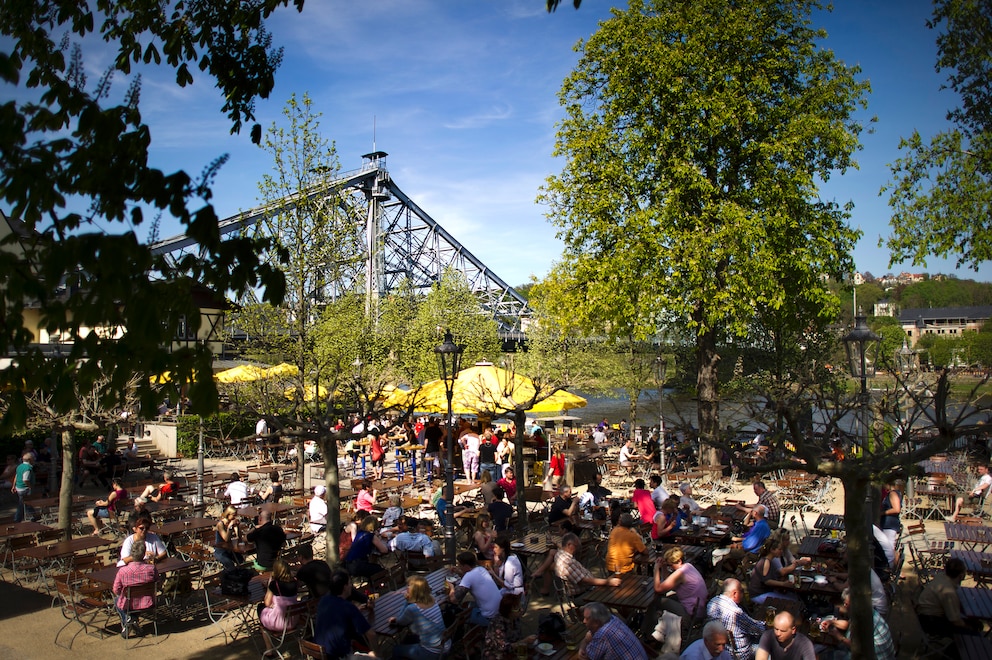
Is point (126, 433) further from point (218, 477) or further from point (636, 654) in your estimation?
point (636, 654)

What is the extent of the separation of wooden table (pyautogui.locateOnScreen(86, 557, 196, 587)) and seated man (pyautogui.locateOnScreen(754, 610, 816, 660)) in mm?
5592

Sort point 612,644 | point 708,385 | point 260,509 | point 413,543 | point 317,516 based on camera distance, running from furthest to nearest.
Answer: point 708,385, point 260,509, point 317,516, point 413,543, point 612,644

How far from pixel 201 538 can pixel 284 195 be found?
17.9 ft

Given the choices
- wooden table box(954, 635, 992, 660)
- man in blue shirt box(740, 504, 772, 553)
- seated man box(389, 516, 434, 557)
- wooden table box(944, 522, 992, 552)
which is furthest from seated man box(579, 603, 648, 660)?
wooden table box(944, 522, 992, 552)

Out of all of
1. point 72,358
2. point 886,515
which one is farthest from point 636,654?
point 886,515

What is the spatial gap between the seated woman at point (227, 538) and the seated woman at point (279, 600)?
63.8 inches

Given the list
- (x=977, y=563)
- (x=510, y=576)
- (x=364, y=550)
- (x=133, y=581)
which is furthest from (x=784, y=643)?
(x=133, y=581)

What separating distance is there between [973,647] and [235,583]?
6190 millimetres

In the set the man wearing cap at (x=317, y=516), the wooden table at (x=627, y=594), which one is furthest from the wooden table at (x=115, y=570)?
the wooden table at (x=627, y=594)

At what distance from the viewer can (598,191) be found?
15812mm

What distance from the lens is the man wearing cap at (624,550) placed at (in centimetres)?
726

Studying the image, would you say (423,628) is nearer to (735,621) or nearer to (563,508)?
(735,621)

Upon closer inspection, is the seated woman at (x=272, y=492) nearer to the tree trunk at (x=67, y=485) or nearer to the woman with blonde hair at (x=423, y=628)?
the tree trunk at (x=67, y=485)

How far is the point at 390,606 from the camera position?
A: 613 centimetres
